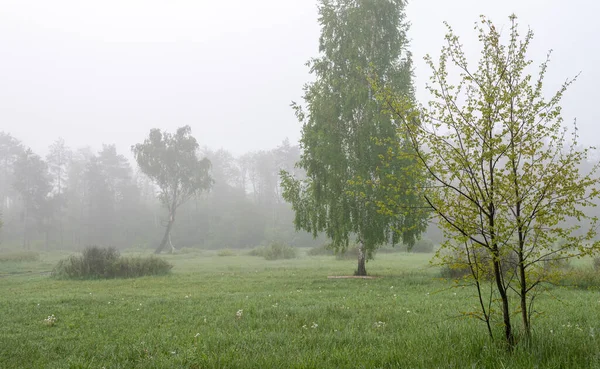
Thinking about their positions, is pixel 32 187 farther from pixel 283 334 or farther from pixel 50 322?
pixel 283 334

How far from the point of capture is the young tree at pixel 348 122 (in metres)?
19.6

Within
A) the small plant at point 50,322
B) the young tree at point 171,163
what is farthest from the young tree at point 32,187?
the small plant at point 50,322

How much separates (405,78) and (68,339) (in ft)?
61.2

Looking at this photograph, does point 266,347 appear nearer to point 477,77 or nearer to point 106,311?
point 477,77

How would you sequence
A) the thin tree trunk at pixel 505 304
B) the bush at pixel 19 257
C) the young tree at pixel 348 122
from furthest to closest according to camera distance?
the bush at pixel 19 257, the young tree at pixel 348 122, the thin tree trunk at pixel 505 304

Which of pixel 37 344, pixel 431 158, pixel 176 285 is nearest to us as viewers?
pixel 431 158

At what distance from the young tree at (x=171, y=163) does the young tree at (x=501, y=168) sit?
187 ft

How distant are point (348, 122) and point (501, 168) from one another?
1680 cm

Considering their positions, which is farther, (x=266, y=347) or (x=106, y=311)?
(x=106, y=311)

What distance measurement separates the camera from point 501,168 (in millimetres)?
5059

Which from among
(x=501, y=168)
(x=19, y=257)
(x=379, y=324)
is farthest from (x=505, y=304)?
(x=19, y=257)

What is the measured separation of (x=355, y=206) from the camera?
19781mm

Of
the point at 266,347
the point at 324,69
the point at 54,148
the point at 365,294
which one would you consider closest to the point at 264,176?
the point at 54,148

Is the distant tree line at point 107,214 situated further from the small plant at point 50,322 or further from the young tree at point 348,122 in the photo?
the small plant at point 50,322
